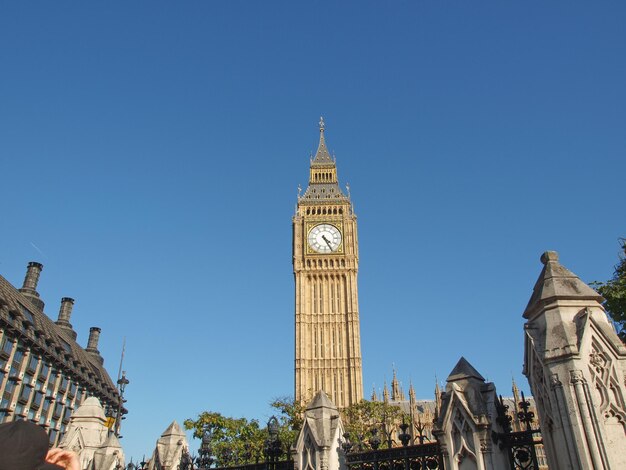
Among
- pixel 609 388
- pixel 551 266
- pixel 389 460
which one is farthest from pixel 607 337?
pixel 389 460

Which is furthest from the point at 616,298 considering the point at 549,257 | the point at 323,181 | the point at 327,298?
the point at 323,181

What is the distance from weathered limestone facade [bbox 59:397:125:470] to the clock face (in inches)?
2329

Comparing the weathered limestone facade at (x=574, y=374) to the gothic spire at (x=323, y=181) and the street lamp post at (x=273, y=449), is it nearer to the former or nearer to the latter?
the street lamp post at (x=273, y=449)

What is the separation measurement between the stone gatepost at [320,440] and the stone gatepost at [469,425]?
1.66 metres

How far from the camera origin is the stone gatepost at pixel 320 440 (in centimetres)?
791

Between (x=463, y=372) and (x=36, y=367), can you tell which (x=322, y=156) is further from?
(x=463, y=372)

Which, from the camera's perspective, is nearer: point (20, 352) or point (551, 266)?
point (551, 266)

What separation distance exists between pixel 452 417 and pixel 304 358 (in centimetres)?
6051

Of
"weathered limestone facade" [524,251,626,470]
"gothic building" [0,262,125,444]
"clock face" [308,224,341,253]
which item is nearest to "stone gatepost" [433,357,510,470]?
"weathered limestone facade" [524,251,626,470]

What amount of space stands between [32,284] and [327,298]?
3667cm

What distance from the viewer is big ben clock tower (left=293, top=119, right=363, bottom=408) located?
64.6 meters

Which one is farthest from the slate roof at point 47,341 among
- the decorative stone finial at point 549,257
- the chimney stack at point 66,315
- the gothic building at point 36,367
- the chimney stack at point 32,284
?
the decorative stone finial at point 549,257

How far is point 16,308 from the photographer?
172ft

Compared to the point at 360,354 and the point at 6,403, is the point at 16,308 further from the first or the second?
the point at 360,354
